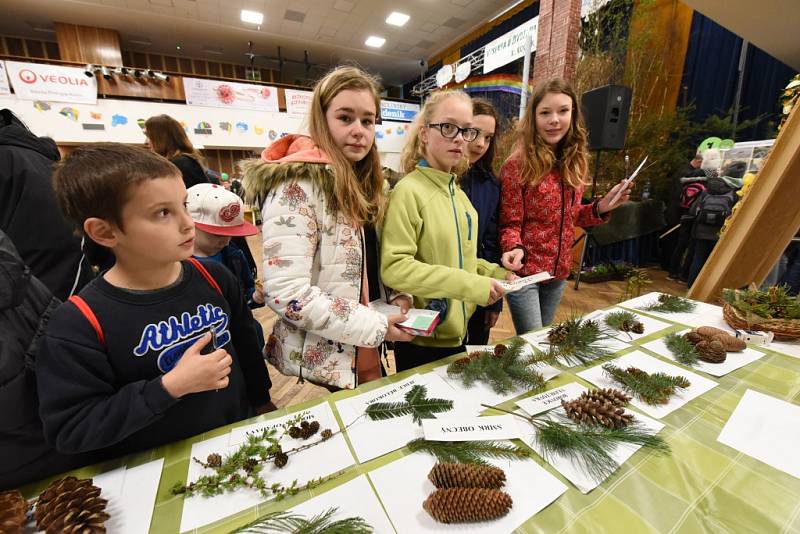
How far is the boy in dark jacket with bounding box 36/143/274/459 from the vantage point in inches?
23.1

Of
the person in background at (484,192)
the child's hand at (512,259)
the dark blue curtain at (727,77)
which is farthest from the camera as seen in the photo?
the dark blue curtain at (727,77)

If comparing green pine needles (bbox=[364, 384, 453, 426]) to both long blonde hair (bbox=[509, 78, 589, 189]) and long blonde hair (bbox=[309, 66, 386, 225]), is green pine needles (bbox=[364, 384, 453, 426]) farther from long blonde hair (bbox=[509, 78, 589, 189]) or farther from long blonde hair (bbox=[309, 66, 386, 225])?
long blonde hair (bbox=[509, 78, 589, 189])

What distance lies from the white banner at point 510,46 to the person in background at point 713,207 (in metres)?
2.79

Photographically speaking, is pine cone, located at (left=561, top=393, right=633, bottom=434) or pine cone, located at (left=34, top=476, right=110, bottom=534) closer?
pine cone, located at (left=34, top=476, right=110, bottom=534)

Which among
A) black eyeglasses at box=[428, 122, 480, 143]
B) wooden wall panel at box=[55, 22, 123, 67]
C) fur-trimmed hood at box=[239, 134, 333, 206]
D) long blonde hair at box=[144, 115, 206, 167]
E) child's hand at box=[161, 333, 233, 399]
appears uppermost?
wooden wall panel at box=[55, 22, 123, 67]

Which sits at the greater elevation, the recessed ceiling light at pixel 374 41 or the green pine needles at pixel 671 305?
the recessed ceiling light at pixel 374 41

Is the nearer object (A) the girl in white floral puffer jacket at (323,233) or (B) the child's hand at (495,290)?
(A) the girl in white floral puffer jacket at (323,233)

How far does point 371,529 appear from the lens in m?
0.50

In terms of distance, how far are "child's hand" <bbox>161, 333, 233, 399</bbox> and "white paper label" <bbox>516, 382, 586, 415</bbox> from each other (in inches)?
24.9

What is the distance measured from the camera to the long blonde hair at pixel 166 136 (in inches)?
77.1

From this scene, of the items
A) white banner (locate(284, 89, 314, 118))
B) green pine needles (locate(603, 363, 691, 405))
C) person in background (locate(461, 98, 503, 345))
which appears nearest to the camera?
green pine needles (locate(603, 363, 691, 405))

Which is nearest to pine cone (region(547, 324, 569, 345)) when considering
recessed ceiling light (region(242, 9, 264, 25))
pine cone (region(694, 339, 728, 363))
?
pine cone (region(694, 339, 728, 363))

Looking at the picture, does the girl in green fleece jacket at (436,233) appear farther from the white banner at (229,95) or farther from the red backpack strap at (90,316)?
the white banner at (229,95)

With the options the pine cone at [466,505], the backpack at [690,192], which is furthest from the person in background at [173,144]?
the backpack at [690,192]
